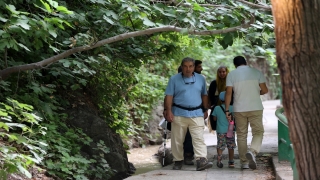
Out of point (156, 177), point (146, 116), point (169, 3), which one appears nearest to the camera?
point (156, 177)

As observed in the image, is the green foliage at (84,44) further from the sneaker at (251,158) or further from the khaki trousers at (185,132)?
the sneaker at (251,158)

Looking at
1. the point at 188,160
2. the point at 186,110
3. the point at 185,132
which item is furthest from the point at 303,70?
the point at 188,160

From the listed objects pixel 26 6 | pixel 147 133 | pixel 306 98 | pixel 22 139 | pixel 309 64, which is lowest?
pixel 147 133

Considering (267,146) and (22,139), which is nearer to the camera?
(22,139)

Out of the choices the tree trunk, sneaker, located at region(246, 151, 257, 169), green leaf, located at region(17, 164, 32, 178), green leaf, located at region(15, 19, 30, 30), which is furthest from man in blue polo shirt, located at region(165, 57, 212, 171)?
the tree trunk

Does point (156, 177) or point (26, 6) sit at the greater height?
point (26, 6)

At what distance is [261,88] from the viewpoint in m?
8.40

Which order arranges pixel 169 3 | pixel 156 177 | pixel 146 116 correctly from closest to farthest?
pixel 156 177 → pixel 169 3 → pixel 146 116

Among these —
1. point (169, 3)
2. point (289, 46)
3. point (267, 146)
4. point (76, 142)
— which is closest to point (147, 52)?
point (169, 3)

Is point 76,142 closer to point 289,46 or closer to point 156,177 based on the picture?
point 156,177

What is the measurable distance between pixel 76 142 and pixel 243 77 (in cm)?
314

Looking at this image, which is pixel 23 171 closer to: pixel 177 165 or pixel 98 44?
pixel 98 44

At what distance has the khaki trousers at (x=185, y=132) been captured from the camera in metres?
8.55

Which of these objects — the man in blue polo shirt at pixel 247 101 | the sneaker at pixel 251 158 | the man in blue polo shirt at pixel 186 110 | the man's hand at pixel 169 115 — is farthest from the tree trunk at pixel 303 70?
the man's hand at pixel 169 115
